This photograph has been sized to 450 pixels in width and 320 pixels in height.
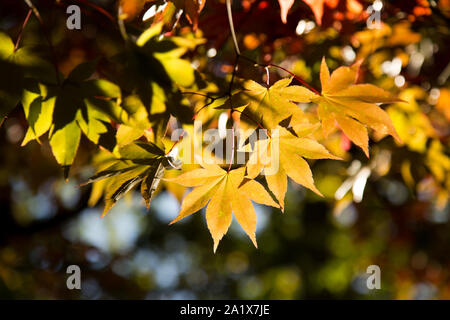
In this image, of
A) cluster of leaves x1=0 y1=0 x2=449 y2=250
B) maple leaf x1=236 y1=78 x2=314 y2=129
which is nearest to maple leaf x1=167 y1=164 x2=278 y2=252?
cluster of leaves x1=0 y1=0 x2=449 y2=250

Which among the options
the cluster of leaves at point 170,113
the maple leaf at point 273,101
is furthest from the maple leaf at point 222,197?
the maple leaf at point 273,101

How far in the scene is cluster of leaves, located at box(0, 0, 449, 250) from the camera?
0.67 meters

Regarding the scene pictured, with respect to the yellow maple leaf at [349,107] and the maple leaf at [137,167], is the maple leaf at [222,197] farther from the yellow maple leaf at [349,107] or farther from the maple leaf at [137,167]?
the yellow maple leaf at [349,107]

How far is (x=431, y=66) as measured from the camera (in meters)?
1.79

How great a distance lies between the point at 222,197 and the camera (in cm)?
76

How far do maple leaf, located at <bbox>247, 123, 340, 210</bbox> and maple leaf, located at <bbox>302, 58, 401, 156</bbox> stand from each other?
52 millimetres

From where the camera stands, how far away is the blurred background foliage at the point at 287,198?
47.7 inches

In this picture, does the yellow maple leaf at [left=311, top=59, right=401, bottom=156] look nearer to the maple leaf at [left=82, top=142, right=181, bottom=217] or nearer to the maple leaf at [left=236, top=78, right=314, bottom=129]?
the maple leaf at [left=236, top=78, right=314, bottom=129]

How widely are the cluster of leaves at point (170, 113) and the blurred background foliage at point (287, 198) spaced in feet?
0.29

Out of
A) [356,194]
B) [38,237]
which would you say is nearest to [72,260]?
[38,237]

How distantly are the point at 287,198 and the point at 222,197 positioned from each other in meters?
5.70

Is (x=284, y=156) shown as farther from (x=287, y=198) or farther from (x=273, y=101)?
(x=287, y=198)

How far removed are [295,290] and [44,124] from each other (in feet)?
19.8

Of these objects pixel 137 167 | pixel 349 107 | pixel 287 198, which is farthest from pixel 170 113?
pixel 287 198
